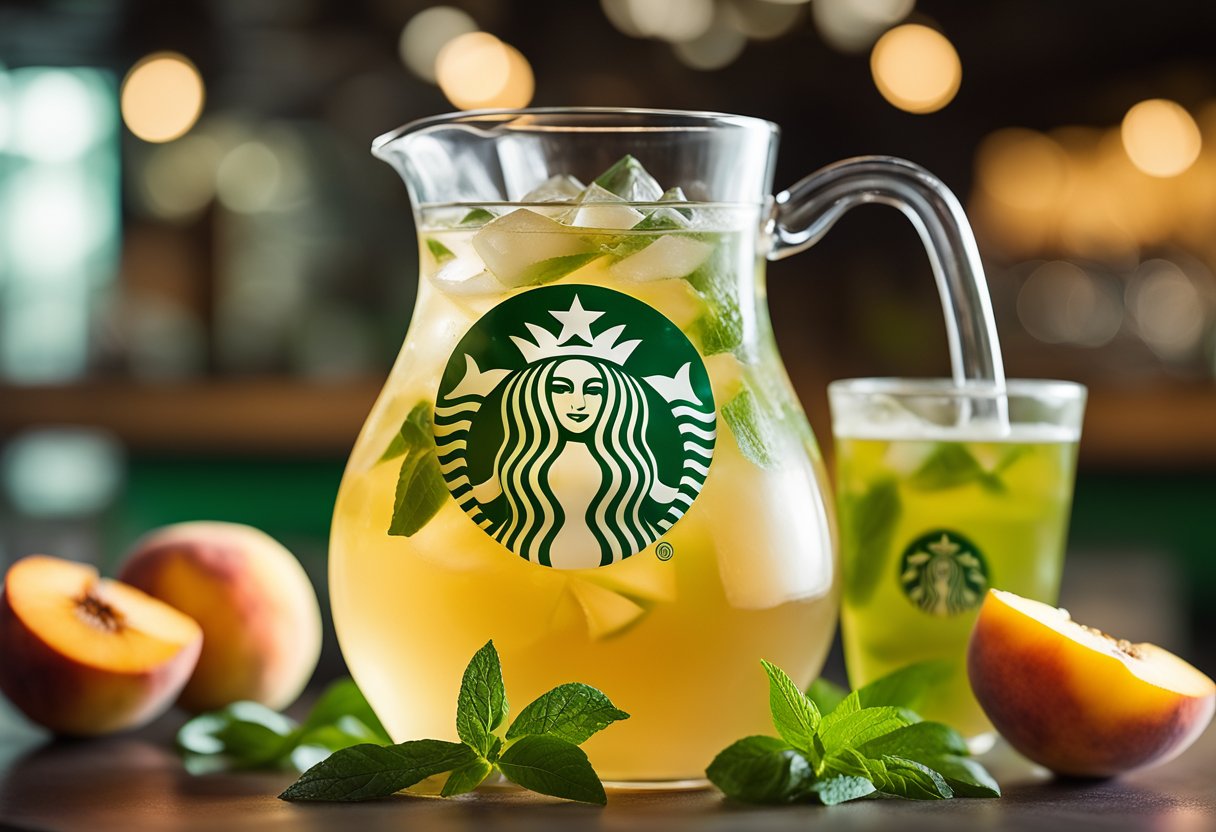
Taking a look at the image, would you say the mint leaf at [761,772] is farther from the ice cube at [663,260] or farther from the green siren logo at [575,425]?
the ice cube at [663,260]

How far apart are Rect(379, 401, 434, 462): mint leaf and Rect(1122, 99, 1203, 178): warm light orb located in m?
4.58

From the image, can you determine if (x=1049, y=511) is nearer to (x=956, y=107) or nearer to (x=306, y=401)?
(x=306, y=401)

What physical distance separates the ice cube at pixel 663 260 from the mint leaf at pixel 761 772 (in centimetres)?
31

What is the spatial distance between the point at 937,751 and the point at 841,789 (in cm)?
11

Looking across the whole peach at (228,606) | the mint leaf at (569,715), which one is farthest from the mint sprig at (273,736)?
the mint leaf at (569,715)

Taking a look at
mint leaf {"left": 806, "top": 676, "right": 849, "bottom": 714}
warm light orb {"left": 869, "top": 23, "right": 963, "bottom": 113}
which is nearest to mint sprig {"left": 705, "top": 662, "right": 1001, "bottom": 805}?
mint leaf {"left": 806, "top": 676, "right": 849, "bottom": 714}

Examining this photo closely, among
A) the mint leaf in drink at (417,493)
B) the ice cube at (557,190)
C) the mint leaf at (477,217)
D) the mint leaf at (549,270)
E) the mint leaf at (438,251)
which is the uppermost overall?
the ice cube at (557,190)

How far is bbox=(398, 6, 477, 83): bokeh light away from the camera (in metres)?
5.23

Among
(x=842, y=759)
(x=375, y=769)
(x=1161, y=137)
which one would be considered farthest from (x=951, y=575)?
(x=1161, y=137)

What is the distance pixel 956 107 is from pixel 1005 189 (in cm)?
33

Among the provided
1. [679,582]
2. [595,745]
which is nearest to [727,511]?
[679,582]

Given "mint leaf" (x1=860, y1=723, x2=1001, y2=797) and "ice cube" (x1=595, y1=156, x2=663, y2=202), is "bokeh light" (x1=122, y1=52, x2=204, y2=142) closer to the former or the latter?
"ice cube" (x1=595, y1=156, x2=663, y2=202)

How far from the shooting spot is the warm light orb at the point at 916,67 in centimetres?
498

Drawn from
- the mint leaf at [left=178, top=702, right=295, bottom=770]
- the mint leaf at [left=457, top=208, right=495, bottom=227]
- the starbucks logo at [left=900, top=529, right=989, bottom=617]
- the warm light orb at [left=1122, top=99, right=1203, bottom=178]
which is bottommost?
the mint leaf at [left=178, top=702, right=295, bottom=770]
